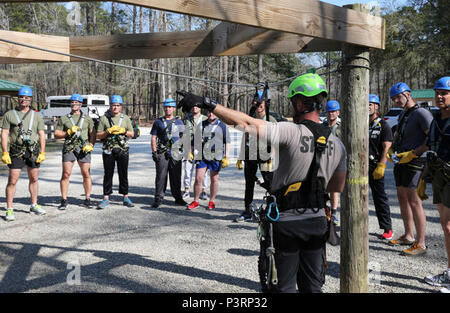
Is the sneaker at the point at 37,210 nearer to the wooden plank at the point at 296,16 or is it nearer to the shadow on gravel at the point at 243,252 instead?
the shadow on gravel at the point at 243,252

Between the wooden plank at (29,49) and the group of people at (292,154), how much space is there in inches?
73.3

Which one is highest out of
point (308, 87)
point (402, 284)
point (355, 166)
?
point (308, 87)

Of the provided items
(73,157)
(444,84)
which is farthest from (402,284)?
(73,157)

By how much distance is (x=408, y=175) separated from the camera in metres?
5.29

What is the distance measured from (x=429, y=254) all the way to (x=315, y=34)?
3.64 m

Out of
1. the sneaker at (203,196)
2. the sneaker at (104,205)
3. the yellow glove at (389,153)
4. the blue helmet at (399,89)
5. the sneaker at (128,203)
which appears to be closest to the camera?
the blue helmet at (399,89)

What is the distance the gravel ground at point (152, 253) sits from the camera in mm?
4188

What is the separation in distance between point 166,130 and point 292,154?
5660mm

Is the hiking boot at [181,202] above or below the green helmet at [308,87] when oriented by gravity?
below

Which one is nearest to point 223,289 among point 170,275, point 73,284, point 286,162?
point 170,275

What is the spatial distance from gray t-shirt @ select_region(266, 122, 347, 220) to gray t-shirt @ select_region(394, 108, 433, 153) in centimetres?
282

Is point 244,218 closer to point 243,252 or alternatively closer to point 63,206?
point 243,252

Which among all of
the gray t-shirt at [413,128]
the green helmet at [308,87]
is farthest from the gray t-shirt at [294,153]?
the gray t-shirt at [413,128]

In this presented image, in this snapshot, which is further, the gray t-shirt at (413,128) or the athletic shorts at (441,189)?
the gray t-shirt at (413,128)
